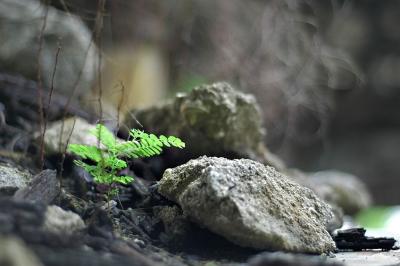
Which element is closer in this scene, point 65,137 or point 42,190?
point 42,190

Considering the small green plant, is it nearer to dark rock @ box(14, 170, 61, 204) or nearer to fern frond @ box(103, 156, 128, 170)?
fern frond @ box(103, 156, 128, 170)

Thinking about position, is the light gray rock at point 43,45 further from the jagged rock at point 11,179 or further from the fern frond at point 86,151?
the fern frond at point 86,151

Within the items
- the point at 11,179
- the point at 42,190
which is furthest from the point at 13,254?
the point at 11,179

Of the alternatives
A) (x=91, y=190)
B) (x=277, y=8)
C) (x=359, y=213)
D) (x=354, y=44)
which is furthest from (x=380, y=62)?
(x=91, y=190)

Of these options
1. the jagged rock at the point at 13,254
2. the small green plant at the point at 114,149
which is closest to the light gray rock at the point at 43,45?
the small green plant at the point at 114,149

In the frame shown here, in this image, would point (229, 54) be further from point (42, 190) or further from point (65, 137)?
point (42, 190)

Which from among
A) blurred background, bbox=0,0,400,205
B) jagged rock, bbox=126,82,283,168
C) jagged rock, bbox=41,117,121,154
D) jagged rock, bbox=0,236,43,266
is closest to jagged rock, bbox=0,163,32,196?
jagged rock, bbox=41,117,121,154

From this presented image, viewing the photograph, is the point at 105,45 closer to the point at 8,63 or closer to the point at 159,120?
the point at 8,63
